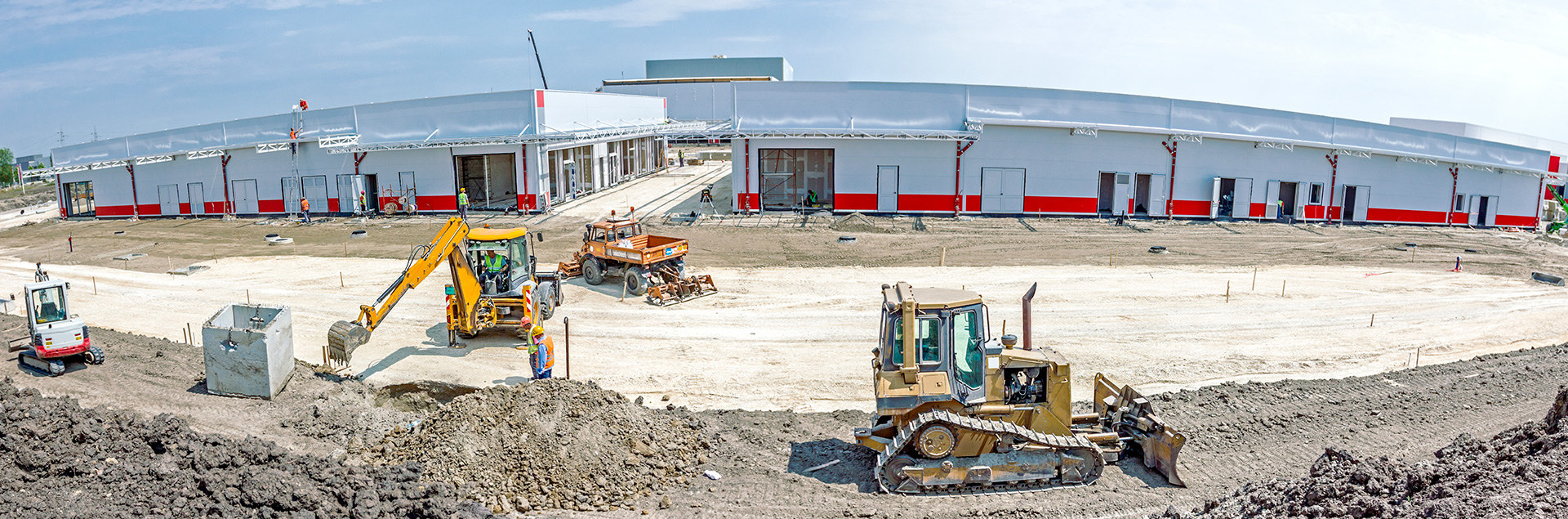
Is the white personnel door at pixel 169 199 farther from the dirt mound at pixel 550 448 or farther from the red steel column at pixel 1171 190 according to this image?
the red steel column at pixel 1171 190

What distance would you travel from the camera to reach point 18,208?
5356cm

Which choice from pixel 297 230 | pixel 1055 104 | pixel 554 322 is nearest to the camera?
pixel 554 322

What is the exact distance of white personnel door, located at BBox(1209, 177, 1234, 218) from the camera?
1480 inches

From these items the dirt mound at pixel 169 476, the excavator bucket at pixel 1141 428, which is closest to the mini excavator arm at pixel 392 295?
the dirt mound at pixel 169 476

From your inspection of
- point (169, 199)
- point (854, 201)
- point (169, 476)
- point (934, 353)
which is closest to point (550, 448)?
point (169, 476)

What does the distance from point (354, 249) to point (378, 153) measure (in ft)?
35.3

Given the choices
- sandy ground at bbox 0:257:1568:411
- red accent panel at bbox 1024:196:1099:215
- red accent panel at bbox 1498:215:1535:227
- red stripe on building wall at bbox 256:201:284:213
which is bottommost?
sandy ground at bbox 0:257:1568:411

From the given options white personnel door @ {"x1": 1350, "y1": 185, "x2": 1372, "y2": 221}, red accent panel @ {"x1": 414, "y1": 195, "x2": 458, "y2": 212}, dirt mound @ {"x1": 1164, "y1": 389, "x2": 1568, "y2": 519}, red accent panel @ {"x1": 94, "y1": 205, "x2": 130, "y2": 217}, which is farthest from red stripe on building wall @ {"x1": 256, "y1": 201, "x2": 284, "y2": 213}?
white personnel door @ {"x1": 1350, "y1": 185, "x2": 1372, "y2": 221}

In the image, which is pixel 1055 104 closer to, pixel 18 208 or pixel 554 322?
pixel 554 322

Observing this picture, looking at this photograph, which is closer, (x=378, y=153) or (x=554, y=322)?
(x=554, y=322)

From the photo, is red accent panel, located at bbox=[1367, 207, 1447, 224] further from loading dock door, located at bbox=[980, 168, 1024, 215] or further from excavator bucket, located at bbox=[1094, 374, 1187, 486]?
excavator bucket, located at bbox=[1094, 374, 1187, 486]

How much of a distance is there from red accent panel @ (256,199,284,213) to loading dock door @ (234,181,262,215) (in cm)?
4

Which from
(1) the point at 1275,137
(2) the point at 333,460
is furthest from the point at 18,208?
(1) the point at 1275,137

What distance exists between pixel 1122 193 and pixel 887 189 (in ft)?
33.6
